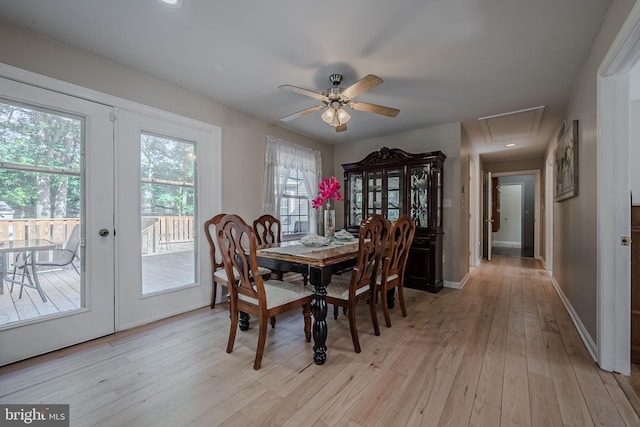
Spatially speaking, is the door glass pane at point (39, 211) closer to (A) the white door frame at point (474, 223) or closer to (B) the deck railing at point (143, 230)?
(B) the deck railing at point (143, 230)

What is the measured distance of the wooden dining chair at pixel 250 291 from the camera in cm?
177

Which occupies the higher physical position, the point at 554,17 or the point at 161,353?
the point at 554,17

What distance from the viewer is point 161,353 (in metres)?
2.02

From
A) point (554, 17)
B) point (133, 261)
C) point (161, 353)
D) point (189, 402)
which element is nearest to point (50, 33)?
point (133, 261)

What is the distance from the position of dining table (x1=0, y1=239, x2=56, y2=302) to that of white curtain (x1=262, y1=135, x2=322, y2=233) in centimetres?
219

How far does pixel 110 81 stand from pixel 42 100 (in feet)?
1.69

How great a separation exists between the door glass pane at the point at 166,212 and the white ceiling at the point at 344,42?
2.37 feet

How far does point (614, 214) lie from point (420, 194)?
2171mm

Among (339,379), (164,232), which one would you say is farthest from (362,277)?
(164,232)

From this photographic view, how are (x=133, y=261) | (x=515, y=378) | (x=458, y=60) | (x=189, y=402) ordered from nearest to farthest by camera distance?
(x=189, y=402) < (x=515, y=378) < (x=458, y=60) < (x=133, y=261)

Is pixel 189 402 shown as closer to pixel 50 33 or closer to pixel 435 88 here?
pixel 50 33

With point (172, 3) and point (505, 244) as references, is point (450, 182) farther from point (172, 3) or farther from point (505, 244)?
point (505, 244)

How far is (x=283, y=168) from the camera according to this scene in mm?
4055

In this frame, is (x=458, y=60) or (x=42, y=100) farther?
(x=458, y=60)
